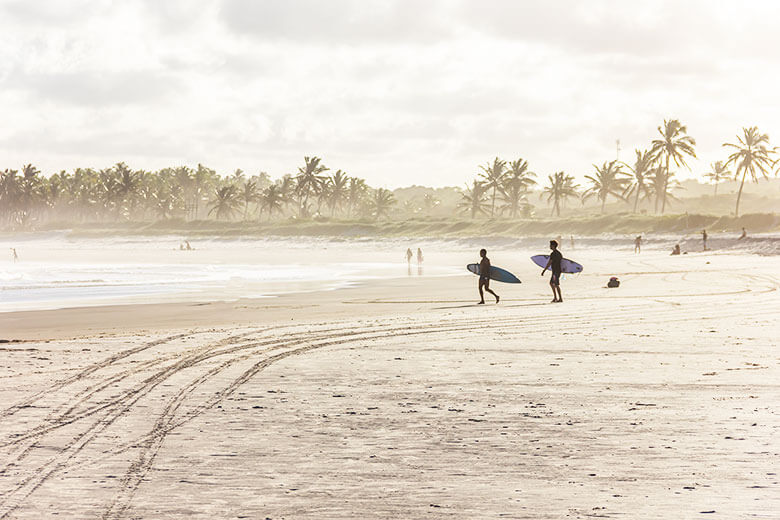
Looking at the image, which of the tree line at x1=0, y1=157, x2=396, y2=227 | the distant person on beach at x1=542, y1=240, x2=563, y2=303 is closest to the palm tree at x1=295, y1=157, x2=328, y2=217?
Result: the tree line at x1=0, y1=157, x2=396, y2=227

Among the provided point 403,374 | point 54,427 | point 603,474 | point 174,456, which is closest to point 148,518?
point 174,456

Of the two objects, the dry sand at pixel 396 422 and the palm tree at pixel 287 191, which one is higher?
the palm tree at pixel 287 191

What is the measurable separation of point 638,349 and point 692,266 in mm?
29383

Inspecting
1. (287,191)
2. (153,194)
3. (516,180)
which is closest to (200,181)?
(153,194)

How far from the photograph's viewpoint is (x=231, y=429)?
650 cm

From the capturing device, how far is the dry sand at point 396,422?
15.8 ft

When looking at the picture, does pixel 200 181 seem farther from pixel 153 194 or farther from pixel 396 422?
pixel 396 422

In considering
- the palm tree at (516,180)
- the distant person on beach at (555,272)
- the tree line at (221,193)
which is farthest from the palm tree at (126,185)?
the distant person on beach at (555,272)

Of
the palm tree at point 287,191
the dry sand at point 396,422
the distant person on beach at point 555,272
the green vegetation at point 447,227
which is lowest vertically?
the dry sand at point 396,422

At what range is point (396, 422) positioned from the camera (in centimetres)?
675

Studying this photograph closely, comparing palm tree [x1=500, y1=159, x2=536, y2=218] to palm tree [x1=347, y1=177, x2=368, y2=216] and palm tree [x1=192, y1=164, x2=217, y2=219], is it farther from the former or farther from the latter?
palm tree [x1=192, y1=164, x2=217, y2=219]

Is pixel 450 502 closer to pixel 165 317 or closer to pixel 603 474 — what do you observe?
pixel 603 474

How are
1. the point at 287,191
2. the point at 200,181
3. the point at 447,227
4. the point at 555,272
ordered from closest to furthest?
the point at 555,272, the point at 447,227, the point at 287,191, the point at 200,181

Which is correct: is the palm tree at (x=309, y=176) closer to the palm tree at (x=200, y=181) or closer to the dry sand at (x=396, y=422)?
the palm tree at (x=200, y=181)
